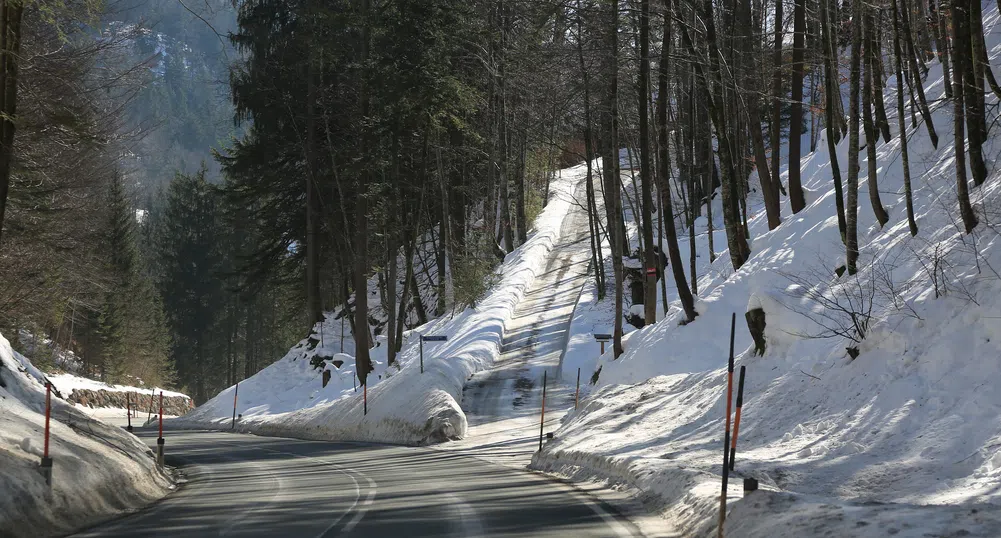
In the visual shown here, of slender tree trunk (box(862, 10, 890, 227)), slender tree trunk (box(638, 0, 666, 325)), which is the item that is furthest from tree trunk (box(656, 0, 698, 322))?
slender tree trunk (box(862, 10, 890, 227))

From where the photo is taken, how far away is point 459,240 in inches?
1591

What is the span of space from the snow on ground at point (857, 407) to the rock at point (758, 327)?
14 centimetres

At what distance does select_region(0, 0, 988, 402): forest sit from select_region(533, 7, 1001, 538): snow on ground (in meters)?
0.89

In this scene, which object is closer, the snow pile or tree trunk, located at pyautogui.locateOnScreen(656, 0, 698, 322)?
tree trunk, located at pyautogui.locateOnScreen(656, 0, 698, 322)

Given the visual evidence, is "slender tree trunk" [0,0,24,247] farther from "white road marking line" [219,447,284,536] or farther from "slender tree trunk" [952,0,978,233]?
"slender tree trunk" [952,0,978,233]

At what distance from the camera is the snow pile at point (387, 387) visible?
22.2 meters

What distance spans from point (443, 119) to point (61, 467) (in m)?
24.8

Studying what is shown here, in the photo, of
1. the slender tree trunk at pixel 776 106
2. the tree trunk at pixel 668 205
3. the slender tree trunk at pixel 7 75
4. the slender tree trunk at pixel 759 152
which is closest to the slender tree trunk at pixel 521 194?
the slender tree trunk at pixel 759 152

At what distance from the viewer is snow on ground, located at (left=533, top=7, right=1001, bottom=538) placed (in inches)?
288

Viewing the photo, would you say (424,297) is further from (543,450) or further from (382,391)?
(543,450)

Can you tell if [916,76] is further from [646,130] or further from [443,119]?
[443,119]

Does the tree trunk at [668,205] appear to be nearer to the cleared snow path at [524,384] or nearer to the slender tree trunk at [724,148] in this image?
the slender tree trunk at [724,148]

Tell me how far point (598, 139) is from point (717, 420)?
85.4ft

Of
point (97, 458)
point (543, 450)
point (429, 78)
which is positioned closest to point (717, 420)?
point (543, 450)
